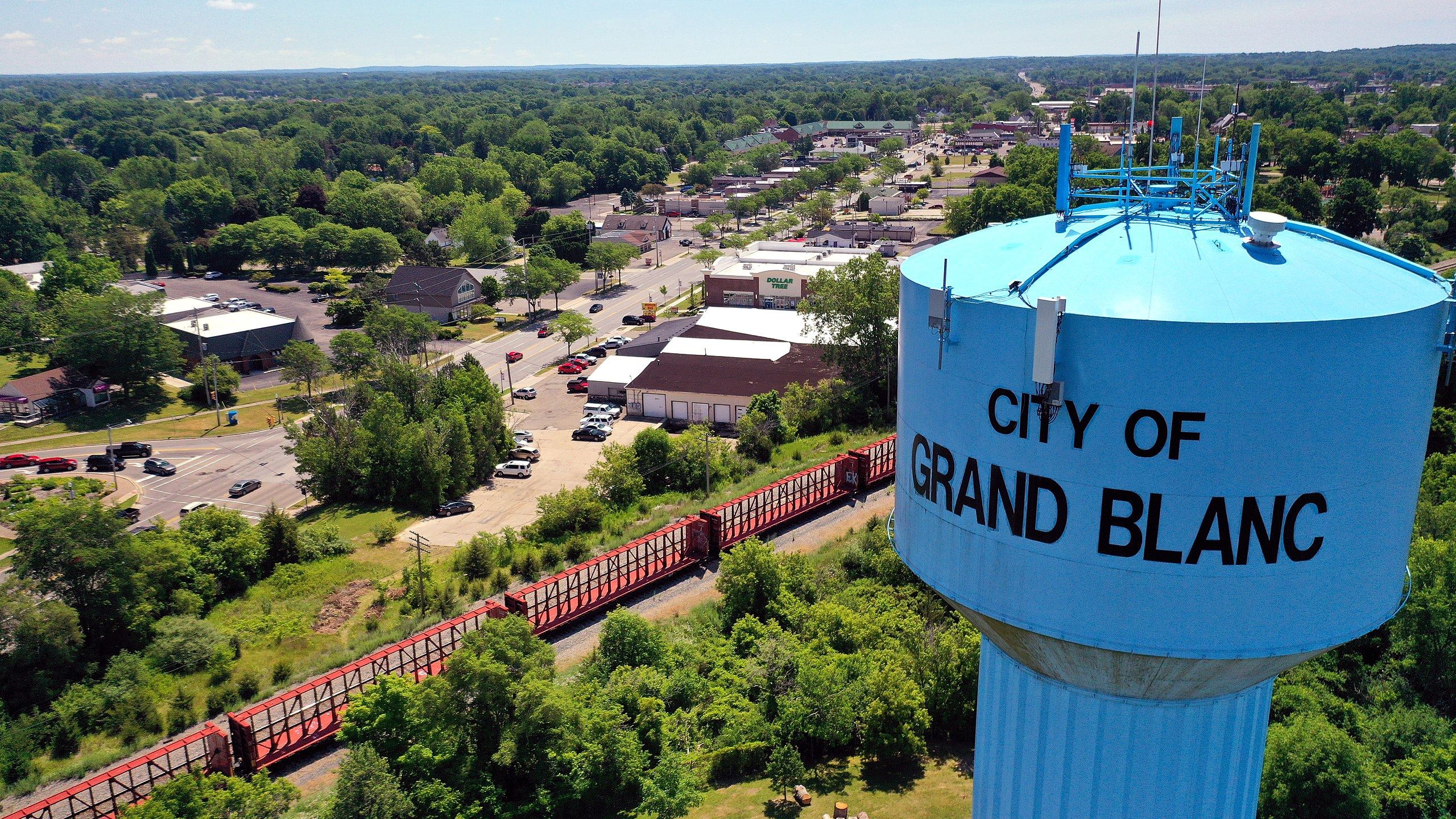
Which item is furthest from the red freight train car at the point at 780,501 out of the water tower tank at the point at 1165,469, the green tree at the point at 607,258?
the green tree at the point at 607,258

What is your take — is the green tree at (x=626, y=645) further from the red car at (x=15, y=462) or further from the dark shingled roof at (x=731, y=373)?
the red car at (x=15, y=462)

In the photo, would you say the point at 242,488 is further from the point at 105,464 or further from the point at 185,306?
the point at 185,306

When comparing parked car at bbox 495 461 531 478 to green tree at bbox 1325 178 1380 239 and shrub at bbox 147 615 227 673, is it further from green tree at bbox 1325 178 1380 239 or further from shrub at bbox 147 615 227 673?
green tree at bbox 1325 178 1380 239

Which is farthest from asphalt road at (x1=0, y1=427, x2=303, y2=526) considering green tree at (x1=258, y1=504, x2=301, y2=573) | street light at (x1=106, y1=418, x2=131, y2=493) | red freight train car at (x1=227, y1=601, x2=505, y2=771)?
red freight train car at (x1=227, y1=601, x2=505, y2=771)

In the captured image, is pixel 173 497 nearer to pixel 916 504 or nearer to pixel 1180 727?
pixel 916 504

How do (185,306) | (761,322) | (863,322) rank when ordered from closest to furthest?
(863,322)
(761,322)
(185,306)

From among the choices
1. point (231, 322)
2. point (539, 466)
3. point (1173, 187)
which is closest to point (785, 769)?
point (1173, 187)
